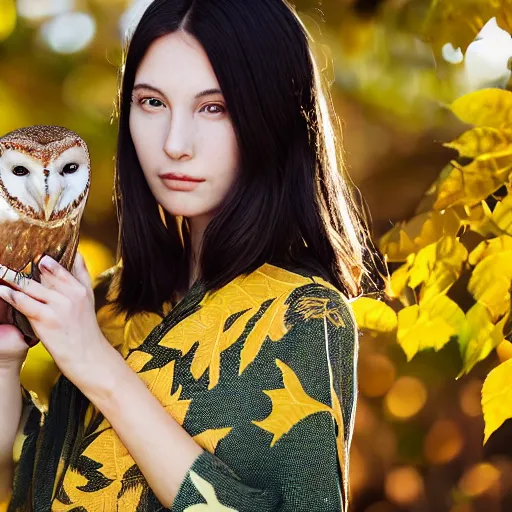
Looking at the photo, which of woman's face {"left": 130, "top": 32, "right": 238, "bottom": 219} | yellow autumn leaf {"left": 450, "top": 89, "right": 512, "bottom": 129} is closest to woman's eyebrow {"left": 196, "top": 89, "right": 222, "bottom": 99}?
woman's face {"left": 130, "top": 32, "right": 238, "bottom": 219}

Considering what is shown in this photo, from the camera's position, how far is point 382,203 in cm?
202

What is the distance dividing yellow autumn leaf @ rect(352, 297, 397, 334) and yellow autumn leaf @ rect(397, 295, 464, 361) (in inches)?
1.3

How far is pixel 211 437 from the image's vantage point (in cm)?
111

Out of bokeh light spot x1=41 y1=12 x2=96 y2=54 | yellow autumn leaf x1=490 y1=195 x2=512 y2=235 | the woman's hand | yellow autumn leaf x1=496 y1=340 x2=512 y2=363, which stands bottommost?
yellow autumn leaf x1=496 y1=340 x2=512 y2=363

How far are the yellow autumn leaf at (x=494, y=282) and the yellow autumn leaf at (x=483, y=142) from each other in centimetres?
19

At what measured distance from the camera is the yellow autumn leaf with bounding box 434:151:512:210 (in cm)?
170

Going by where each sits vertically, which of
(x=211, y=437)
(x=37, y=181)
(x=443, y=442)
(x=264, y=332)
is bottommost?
(x=443, y=442)

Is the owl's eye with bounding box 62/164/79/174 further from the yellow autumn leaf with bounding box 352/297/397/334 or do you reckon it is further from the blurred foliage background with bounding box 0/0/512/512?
the yellow autumn leaf with bounding box 352/297/397/334

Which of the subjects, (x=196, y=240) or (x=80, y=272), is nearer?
(x=80, y=272)

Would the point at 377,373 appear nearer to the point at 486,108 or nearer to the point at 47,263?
the point at 486,108

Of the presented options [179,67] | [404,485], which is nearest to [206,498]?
[179,67]

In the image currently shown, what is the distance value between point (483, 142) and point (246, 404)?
Result: 33.9 inches

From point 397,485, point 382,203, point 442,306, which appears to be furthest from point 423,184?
point 397,485

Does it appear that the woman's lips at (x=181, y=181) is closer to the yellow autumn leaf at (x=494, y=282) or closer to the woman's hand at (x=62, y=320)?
the woman's hand at (x=62, y=320)
